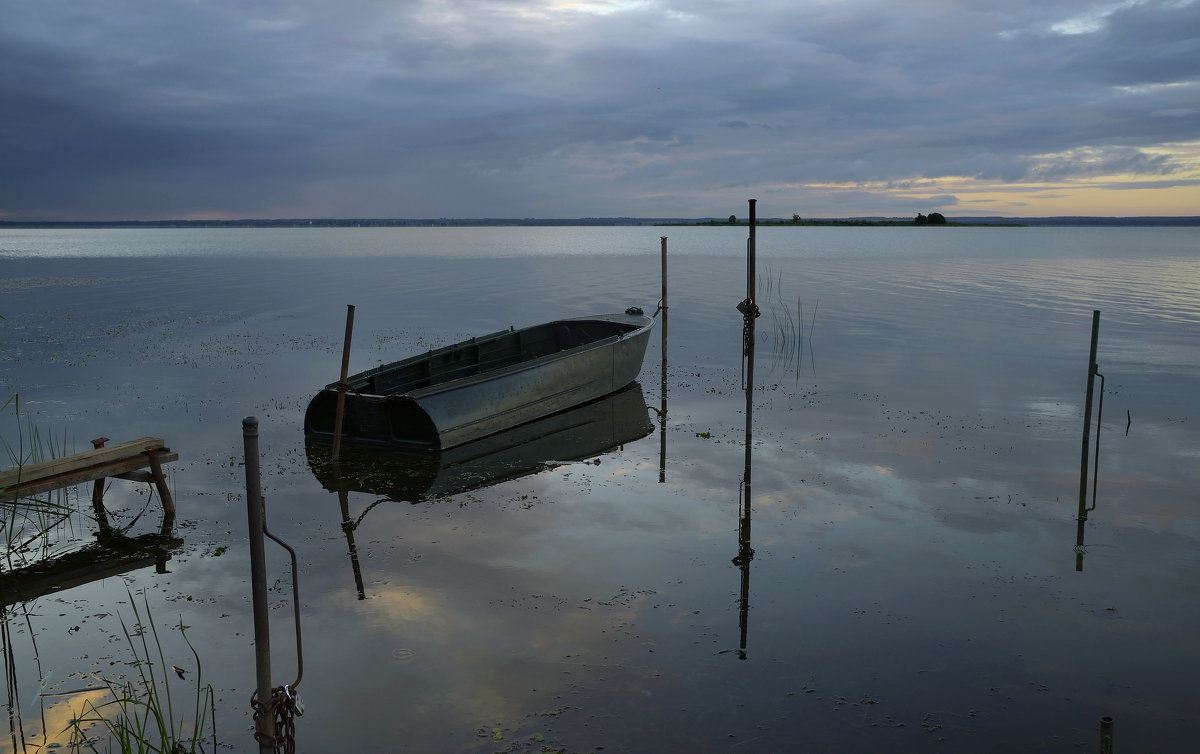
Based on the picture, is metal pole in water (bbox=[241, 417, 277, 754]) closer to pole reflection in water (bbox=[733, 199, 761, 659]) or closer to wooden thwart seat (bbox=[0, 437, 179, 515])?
pole reflection in water (bbox=[733, 199, 761, 659])

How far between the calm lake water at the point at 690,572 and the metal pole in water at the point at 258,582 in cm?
92

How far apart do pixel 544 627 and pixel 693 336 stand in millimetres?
22314

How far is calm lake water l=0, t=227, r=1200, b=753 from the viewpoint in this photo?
671cm

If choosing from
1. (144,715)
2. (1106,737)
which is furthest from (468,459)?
(1106,737)

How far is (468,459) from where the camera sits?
13.8 metres

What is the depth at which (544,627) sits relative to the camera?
8.04 meters

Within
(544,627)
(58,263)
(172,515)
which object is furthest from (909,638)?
(58,263)

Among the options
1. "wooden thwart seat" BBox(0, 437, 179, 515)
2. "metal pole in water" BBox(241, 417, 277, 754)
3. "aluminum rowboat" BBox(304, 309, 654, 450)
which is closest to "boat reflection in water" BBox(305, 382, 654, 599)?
"aluminum rowboat" BBox(304, 309, 654, 450)

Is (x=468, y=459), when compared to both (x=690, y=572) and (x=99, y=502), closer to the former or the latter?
(x=99, y=502)

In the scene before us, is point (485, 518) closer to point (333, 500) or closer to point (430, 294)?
point (333, 500)

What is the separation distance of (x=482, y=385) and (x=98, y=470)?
5993mm

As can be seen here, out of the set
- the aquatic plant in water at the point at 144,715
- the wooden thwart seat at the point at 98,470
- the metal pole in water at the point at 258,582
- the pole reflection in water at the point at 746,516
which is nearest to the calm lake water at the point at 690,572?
the pole reflection in water at the point at 746,516

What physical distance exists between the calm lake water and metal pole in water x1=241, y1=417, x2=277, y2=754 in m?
0.92

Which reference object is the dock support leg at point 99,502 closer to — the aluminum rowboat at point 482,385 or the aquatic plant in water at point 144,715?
the aluminum rowboat at point 482,385
